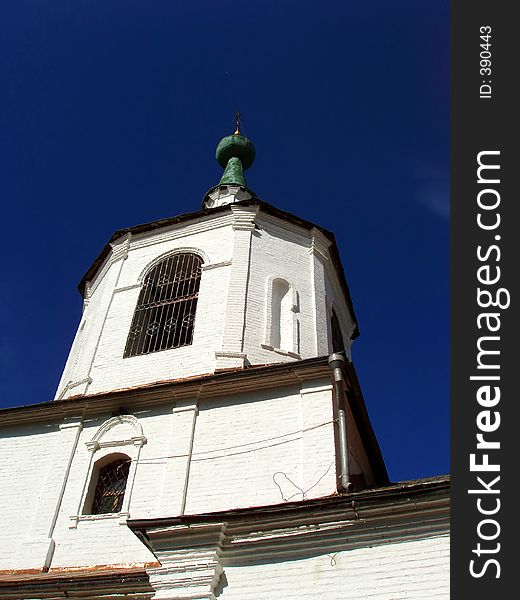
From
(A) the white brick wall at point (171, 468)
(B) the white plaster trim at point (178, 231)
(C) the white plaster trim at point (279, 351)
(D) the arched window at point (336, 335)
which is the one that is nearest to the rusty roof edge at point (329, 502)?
(A) the white brick wall at point (171, 468)

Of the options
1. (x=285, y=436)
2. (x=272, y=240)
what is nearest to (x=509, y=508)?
(x=285, y=436)

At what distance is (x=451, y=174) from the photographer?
23.1 ft

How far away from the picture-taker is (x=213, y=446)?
1037cm

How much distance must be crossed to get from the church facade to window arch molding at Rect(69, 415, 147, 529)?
0.03m

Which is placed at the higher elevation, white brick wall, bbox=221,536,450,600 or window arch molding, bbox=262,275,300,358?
window arch molding, bbox=262,275,300,358

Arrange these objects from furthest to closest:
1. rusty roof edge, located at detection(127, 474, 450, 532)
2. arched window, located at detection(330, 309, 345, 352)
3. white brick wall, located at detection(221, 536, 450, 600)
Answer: arched window, located at detection(330, 309, 345, 352) → rusty roof edge, located at detection(127, 474, 450, 532) → white brick wall, located at detection(221, 536, 450, 600)

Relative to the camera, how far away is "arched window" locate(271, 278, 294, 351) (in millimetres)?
13148

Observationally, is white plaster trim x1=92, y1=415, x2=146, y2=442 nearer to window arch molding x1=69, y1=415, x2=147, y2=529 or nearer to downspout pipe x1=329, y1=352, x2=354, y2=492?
window arch molding x1=69, y1=415, x2=147, y2=529

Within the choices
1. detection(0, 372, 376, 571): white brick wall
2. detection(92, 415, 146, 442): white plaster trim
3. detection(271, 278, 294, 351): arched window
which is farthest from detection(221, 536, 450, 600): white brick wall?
detection(271, 278, 294, 351): arched window

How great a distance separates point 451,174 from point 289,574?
4.88 metres

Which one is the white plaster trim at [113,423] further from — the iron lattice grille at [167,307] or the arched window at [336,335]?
the arched window at [336,335]

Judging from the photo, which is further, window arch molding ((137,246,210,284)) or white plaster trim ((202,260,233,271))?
window arch molding ((137,246,210,284))

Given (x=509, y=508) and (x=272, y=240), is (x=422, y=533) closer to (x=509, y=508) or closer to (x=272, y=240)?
(x=509, y=508)

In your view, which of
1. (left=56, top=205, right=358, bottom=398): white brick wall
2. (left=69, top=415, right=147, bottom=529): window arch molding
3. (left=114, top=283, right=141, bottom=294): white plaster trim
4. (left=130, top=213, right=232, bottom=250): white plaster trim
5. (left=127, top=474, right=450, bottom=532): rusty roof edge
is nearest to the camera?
(left=127, top=474, right=450, bottom=532): rusty roof edge
